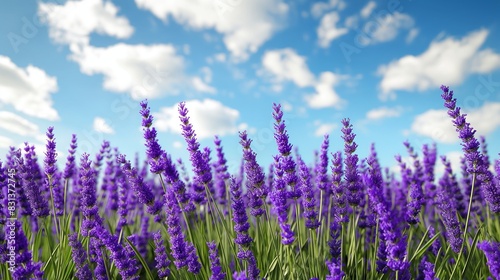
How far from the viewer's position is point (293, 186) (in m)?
4.32

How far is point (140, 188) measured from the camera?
172 inches

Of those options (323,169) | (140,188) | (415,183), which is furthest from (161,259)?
(415,183)

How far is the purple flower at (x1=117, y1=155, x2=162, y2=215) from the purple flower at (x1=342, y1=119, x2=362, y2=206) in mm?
2032

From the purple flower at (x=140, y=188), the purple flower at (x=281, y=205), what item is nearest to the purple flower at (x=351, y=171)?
the purple flower at (x=281, y=205)

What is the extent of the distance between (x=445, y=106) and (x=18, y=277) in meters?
4.21

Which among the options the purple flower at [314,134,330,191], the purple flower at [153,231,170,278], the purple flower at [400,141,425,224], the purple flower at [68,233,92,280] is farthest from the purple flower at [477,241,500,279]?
the purple flower at [68,233,92,280]

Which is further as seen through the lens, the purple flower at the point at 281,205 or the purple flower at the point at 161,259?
the purple flower at the point at 161,259

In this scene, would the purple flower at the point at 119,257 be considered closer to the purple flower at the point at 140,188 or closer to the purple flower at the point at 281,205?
the purple flower at the point at 140,188

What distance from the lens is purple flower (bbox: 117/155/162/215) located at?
14.3ft

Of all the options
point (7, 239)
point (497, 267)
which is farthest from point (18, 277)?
point (497, 267)

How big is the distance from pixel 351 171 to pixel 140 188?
2.22 metres

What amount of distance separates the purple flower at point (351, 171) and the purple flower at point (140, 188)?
2032mm

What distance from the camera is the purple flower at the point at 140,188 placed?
436 cm

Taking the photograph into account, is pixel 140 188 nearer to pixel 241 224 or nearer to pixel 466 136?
pixel 241 224
